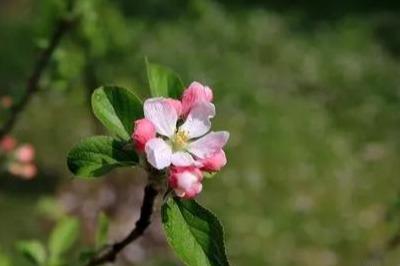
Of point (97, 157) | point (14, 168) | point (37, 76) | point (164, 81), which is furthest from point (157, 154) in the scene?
point (14, 168)

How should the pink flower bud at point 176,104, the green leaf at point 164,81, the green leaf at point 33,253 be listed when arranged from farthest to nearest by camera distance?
the green leaf at point 33,253
the green leaf at point 164,81
the pink flower bud at point 176,104

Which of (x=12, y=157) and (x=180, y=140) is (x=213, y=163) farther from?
(x=12, y=157)

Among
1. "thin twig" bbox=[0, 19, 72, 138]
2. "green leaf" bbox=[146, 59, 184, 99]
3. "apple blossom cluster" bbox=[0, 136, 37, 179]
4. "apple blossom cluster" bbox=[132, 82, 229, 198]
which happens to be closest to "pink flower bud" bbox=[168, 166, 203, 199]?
"apple blossom cluster" bbox=[132, 82, 229, 198]

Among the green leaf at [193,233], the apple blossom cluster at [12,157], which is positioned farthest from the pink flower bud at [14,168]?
the green leaf at [193,233]

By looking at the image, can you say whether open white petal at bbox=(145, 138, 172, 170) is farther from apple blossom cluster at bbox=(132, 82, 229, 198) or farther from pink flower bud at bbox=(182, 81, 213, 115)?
pink flower bud at bbox=(182, 81, 213, 115)

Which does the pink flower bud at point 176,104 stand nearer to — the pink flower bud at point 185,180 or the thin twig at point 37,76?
the pink flower bud at point 185,180

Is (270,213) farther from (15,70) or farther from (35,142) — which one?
(15,70)
